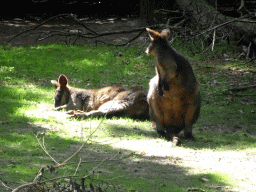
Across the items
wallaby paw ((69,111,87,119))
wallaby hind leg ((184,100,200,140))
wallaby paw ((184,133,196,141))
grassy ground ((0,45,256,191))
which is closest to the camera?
grassy ground ((0,45,256,191))

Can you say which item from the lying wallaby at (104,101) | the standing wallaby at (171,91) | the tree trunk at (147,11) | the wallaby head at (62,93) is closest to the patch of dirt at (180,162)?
the standing wallaby at (171,91)

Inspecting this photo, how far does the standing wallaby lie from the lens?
269 inches

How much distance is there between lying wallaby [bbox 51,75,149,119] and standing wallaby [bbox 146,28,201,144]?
4.53ft

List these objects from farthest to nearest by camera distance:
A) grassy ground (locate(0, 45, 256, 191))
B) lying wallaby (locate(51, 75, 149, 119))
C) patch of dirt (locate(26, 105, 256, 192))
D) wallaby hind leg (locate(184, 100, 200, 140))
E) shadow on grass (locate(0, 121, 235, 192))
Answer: lying wallaby (locate(51, 75, 149, 119)), wallaby hind leg (locate(184, 100, 200, 140)), patch of dirt (locate(26, 105, 256, 192)), grassy ground (locate(0, 45, 256, 191)), shadow on grass (locate(0, 121, 235, 192))

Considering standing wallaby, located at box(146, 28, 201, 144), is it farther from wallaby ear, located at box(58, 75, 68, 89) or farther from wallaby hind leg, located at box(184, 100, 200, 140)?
wallaby ear, located at box(58, 75, 68, 89)

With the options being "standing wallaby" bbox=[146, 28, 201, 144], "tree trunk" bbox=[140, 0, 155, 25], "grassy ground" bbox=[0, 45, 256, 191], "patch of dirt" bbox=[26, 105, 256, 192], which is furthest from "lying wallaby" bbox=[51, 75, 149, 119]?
"tree trunk" bbox=[140, 0, 155, 25]

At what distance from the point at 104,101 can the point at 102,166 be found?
4010mm

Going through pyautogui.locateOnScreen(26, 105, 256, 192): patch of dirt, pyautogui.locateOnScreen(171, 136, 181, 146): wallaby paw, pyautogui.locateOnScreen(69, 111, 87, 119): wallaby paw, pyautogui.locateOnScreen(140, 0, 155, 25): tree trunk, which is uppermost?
pyautogui.locateOnScreen(140, 0, 155, 25): tree trunk

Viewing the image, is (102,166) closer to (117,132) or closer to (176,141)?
(176,141)

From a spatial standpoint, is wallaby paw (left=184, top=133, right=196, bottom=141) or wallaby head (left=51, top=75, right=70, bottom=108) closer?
wallaby paw (left=184, top=133, right=196, bottom=141)

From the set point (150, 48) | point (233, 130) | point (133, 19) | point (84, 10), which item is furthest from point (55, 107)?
point (84, 10)

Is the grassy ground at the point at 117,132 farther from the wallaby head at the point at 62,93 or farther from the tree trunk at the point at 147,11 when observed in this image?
the tree trunk at the point at 147,11

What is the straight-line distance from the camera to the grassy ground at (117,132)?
5055 mm

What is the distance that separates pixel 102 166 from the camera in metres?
5.48
